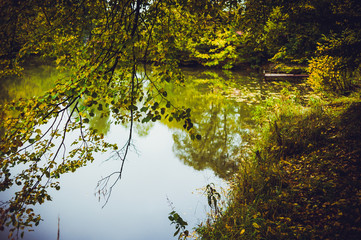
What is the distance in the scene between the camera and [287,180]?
10.9ft

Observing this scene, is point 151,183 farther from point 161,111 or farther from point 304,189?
point 161,111

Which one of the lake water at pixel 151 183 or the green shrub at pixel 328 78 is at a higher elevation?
the green shrub at pixel 328 78

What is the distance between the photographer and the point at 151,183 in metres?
4.68

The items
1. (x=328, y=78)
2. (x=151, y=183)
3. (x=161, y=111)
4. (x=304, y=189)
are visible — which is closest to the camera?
(x=161, y=111)

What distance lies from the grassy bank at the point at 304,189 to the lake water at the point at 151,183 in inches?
34.7

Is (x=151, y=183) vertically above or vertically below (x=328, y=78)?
below

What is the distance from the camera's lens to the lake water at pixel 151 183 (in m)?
3.56

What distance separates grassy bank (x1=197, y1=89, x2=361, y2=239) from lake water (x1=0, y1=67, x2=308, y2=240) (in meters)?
0.88

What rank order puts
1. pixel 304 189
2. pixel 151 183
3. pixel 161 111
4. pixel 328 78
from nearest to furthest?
1. pixel 161 111
2. pixel 304 189
3. pixel 151 183
4. pixel 328 78

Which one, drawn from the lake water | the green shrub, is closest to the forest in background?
the lake water

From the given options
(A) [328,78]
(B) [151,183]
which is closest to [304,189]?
(B) [151,183]

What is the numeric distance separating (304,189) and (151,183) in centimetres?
305

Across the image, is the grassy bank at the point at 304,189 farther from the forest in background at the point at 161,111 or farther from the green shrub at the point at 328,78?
the green shrub at the point at 328,78

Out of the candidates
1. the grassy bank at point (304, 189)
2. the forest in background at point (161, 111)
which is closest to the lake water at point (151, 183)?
the forest in background at point (161, 111)
